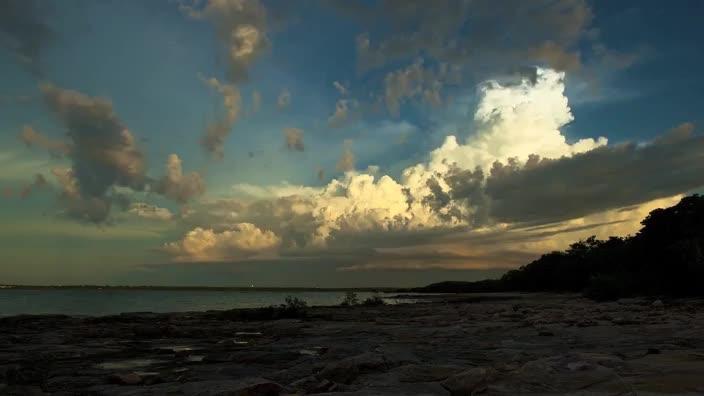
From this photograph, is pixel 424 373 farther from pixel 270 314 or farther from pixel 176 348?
pixel 270 314

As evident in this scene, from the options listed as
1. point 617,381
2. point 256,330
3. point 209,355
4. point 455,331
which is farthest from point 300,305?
point 617,381

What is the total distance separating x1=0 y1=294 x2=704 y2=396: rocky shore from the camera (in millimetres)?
7090

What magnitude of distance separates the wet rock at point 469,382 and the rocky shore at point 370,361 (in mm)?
20

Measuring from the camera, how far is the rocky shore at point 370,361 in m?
7.09

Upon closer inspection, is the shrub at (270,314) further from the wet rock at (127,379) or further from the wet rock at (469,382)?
the wet rock at (469,382)

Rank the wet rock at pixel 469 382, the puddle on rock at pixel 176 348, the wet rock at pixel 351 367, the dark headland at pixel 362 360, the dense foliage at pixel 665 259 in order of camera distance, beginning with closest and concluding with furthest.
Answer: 1. the wet rock at pixel 469 382
2. the dark headland at pixel 362 360
3. the wet rock at pixel 351 367
4. the puddle on rock at pixel 176 348
5. the dense foliage at pixel 665 259

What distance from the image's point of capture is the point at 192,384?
9.23 metres

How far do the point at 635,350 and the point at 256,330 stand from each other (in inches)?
653

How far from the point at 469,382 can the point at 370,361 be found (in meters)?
3.37

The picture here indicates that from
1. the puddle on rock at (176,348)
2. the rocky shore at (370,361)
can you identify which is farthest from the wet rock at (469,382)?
the puddle on rock at (176,348)

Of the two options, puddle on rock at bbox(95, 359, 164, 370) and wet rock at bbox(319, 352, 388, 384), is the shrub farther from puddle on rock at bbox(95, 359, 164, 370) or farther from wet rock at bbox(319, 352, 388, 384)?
wet rock at bbox(319, 352, 388, 384)

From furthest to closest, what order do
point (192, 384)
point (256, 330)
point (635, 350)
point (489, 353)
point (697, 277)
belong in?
point (697, 277), point (256, 330), point (489, 353), point (635, 350), point (192, 384)

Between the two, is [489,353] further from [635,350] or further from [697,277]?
[697,277]

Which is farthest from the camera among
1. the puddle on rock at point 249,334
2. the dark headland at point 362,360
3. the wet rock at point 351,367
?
the puddle on rock at point 249,334
